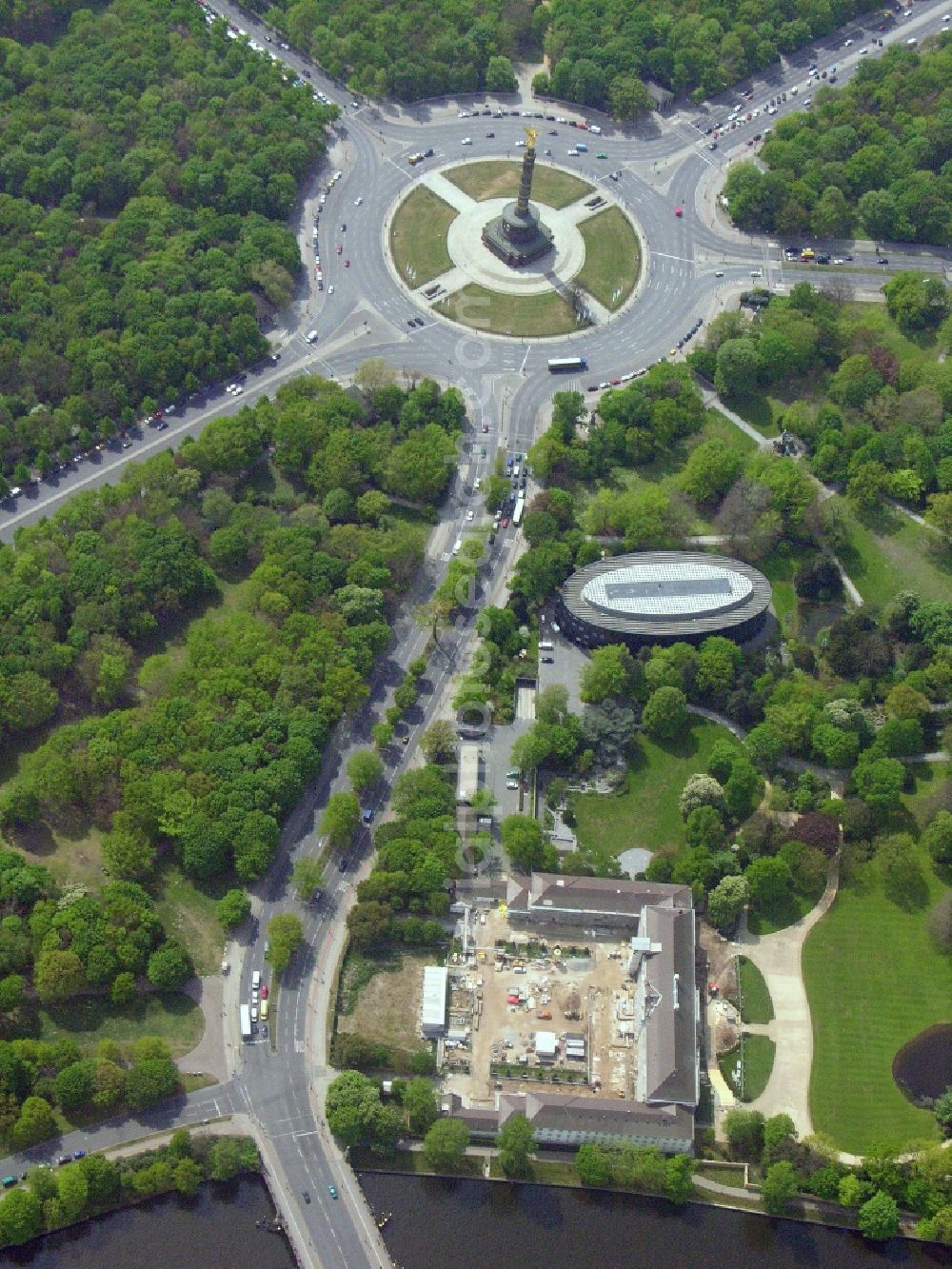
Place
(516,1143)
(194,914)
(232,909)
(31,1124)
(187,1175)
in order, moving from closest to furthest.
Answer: (187,1175)
(31,1124)
(516,1143)
(232,909)
(194,914)

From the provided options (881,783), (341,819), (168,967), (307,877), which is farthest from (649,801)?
(168,967)

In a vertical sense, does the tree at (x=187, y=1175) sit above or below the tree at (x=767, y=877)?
below

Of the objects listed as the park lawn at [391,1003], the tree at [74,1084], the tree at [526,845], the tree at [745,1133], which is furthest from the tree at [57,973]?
the tree at [745,1133]

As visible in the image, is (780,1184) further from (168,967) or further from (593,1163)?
(168,967)

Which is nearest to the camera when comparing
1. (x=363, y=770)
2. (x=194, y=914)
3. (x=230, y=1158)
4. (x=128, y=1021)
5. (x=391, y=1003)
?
(x=230, y=1158)

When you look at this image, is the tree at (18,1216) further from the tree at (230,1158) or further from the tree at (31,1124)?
the tree at (230,1158)

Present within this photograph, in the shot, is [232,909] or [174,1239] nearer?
[174,1239]

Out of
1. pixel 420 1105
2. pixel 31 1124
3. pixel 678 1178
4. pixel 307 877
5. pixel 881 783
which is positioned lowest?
pixel 678 1178

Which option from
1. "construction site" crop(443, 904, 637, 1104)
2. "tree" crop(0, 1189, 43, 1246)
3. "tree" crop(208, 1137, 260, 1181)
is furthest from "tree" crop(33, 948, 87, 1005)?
"construction site" crop(443, 904, 637, 1104)
